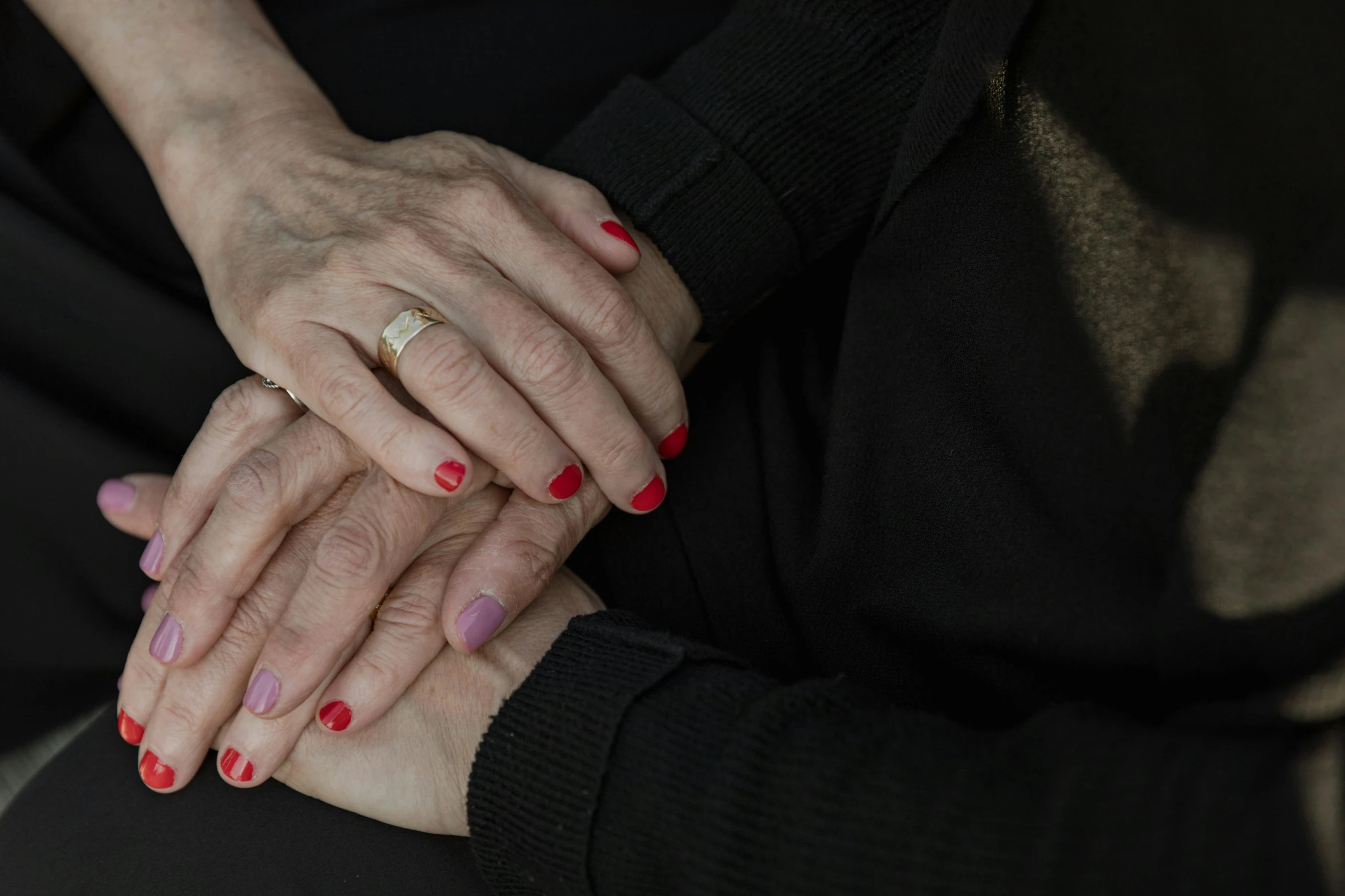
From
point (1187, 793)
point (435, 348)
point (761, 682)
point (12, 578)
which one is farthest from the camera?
point (12, 578)

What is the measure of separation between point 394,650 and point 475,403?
0.23 meters

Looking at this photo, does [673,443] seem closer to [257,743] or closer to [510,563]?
[510,563]

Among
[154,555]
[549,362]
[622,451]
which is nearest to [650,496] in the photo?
[622,451]

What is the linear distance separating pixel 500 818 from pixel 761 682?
0.71 ft

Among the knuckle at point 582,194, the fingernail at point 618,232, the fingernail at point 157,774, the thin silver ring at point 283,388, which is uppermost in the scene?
the knuckle at point 582,194

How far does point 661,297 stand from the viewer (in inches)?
38.4

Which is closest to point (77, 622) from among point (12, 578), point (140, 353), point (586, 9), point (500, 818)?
point (12, 578)

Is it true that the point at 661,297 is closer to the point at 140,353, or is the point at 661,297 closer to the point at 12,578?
the point at 140,353

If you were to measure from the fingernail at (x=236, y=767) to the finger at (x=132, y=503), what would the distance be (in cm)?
27

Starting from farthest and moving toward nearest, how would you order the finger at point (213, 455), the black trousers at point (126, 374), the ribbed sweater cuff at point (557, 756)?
the finger at point (213, 455)
the black trousers at point (126, 374)
the ribbed sweater cuff at point (557, 756)

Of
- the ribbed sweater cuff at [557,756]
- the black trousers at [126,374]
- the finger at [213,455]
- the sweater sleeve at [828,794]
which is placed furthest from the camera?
the finger at [213,455]

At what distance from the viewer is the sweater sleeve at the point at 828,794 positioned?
0.52 metres

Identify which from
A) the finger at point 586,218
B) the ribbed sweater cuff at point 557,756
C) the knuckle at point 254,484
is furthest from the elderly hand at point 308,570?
the finger at point 586,218

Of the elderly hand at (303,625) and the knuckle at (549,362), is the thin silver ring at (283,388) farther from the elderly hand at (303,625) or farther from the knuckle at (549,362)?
the knuckle at (549,362)
